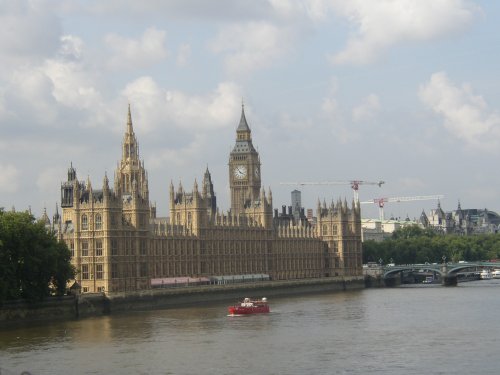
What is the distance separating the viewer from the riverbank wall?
87.7m

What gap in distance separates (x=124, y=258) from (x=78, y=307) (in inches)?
570

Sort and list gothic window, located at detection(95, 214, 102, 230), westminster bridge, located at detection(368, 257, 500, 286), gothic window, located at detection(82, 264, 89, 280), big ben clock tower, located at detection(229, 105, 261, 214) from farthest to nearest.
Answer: big ben clock tower, located at detection(229, 105, 261, 214) < westminster bridge, located at detection(368, 257, 500, 286) < gothic window, located at detection(95, 214, 102, 230) < gothic window, located at detection(82, 264, 89, 280)

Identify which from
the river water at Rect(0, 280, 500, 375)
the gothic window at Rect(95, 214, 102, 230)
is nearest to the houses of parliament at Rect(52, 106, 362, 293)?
the gothic window at Rect(95, 214, 102, 230)

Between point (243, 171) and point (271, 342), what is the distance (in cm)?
10796

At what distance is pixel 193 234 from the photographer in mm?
130125

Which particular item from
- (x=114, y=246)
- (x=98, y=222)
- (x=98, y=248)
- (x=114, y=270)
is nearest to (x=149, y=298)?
(x=114, y=270)

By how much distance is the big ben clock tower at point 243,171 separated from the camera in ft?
585

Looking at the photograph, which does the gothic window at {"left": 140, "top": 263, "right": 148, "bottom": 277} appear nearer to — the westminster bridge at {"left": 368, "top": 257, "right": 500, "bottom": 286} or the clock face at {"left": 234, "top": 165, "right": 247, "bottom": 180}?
the westminster bridge at {"left": 368, "top": 257, "right": 500, "bottom": 286}

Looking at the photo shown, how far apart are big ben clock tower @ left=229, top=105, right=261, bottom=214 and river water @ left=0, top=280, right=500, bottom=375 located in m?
75.2

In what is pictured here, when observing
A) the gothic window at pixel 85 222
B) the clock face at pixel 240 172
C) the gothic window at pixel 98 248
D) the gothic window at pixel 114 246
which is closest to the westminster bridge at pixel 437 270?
the clock face at pixel 240 172

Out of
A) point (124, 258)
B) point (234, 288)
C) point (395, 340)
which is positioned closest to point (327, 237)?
point (234, 288)

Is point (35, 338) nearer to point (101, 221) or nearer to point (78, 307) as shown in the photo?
point (78, 307)

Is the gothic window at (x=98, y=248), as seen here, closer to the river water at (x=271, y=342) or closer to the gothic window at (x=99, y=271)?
the gothic window at (x=99, y=271)

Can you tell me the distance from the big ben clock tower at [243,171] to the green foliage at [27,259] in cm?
8633
